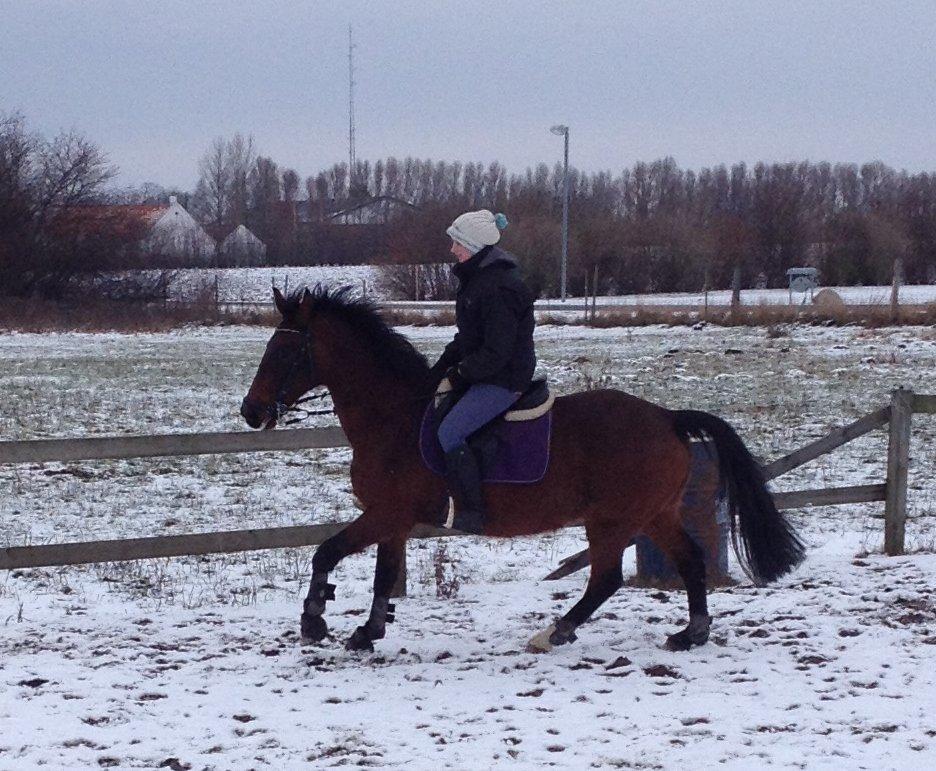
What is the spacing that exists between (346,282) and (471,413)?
34.4m

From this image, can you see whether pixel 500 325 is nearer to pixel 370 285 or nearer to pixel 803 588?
pixel 803 588

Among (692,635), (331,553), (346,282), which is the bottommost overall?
(692,635)

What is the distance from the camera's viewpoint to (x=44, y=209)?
152 feet

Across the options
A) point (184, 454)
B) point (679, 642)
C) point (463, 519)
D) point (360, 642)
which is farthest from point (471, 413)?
point (184, 454)

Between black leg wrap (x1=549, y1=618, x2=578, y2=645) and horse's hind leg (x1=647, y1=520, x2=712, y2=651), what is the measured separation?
55 cm

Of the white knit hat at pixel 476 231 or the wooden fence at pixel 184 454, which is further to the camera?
the wooden fence at pixel 184 454

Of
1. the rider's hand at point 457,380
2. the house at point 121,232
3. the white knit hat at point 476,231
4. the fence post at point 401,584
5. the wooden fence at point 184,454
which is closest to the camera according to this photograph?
the white knit hat at point 476,231

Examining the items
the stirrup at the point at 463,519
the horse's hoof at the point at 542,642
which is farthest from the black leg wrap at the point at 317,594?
the horse's hoof at the point at 542,642

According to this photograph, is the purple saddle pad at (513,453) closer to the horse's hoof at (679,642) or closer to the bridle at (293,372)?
the bridle at (293,372)

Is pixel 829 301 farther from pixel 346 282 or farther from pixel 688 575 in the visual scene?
pixel 688 575

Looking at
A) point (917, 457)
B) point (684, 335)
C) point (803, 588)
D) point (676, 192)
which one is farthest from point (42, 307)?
point (676, 192)

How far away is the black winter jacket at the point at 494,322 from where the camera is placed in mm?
5941

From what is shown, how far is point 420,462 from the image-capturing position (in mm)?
6199

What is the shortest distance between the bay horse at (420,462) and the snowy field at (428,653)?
0.40 metres
